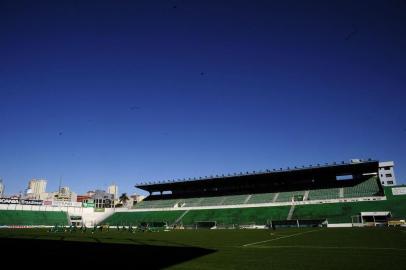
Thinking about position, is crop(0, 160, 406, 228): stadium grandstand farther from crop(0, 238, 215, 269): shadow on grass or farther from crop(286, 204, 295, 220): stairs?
crop(0, 238, 215, 269): shadow on grass

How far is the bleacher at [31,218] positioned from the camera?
77.4 meters

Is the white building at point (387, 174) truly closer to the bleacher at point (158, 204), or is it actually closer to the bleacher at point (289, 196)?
the bleacher at point (289, 196)

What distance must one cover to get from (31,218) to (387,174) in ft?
461

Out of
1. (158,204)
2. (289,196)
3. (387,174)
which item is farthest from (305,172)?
(387,174)

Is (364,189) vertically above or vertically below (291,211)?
above

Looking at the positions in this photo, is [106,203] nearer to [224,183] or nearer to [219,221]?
[224,183]

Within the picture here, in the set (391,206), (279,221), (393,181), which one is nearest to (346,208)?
(391,206)

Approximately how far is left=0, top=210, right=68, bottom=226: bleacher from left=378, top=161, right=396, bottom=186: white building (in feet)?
423

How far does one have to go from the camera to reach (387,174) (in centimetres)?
13938

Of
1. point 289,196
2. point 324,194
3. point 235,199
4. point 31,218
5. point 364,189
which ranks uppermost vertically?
point 364,189

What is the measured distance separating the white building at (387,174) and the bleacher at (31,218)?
5072 inches

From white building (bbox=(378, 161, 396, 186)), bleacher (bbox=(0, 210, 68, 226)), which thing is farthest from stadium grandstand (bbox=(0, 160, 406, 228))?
white building (bbox=(378, 161, 396, 186))

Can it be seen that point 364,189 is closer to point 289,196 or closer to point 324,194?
point 324,194

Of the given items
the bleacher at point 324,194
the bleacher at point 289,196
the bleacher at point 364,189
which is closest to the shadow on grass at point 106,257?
the bleacher at point 364,189
